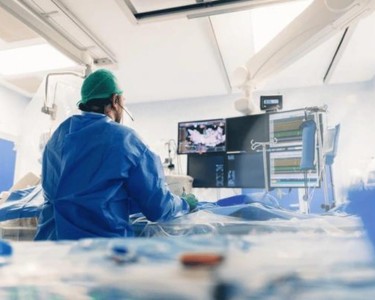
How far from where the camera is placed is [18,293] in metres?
0.34

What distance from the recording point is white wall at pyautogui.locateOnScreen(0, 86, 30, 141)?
3.77 metres

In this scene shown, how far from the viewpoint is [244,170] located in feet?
7.64

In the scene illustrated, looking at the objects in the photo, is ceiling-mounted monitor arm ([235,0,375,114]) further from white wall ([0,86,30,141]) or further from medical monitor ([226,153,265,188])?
white wall ([0,86,30,141])

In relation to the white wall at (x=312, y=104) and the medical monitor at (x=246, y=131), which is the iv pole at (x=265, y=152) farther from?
the white wall at (x=312, y=104)

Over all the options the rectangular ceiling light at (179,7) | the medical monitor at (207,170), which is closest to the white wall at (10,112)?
the rectangular ceiling light at (179,7)

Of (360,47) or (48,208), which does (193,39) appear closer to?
(360,47)

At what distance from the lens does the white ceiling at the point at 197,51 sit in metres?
2.36

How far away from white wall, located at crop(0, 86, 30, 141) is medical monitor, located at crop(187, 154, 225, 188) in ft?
8.67

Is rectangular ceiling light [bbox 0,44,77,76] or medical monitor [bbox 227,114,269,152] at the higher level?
rectangular ceiling light [bbox 0,44,77,76]

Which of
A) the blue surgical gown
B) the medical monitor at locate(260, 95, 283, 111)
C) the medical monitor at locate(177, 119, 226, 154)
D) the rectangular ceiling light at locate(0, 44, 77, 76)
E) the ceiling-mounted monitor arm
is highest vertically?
the rectangular ceiling light at locate(0, 44, 77, 76)

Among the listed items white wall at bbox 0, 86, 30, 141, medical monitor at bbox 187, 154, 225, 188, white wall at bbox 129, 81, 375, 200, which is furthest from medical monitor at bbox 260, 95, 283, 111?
white wall at bbox 0, 86, 30, 141

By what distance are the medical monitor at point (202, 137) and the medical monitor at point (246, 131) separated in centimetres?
6

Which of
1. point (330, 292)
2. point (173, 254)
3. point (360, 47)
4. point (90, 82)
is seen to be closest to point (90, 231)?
point (90, 82)

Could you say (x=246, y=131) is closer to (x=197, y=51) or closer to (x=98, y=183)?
(x=197, y=51)
